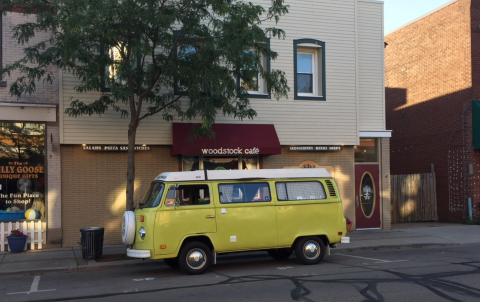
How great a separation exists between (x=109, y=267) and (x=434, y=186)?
15.1 metres

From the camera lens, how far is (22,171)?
14.8 metres

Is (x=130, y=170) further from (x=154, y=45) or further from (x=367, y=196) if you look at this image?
(x=367, y=196)

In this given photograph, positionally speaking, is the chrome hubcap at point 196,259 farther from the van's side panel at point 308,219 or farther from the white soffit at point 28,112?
the white soffit at point 28,112

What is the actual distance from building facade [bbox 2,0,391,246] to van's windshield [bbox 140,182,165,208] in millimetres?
4077

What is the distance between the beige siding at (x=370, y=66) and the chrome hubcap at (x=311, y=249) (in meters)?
7.76

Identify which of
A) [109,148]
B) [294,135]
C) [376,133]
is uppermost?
[376,133]

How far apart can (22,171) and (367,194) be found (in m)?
11.7

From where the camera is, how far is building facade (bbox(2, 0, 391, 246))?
50.3 ft

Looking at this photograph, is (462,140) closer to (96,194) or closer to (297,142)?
(297,142)

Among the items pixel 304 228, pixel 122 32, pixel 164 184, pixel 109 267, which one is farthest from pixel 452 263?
pixel 122 32

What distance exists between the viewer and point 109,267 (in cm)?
1212

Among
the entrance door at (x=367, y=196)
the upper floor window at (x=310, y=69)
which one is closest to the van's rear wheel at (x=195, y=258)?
the upper floor window at (x=310, y=69)

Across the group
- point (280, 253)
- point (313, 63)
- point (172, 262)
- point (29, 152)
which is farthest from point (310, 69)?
point (29, 152)

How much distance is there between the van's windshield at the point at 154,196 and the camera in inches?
425
